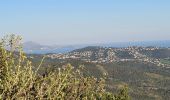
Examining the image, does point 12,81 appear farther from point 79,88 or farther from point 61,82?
point 79,88

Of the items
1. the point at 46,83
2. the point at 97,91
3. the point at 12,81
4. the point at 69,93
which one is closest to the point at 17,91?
the point at 12,81

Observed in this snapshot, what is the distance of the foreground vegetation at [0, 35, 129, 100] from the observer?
69.1 ft

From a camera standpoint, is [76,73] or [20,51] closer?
[20,51]

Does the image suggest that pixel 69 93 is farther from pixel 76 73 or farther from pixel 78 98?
pixel 76 73

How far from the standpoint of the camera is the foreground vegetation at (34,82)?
829 inches

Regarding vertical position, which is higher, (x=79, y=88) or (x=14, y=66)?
(x=14, y=66)

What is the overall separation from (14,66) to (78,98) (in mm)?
4263

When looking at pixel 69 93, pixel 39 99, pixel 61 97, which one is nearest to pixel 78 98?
pixel 69 93

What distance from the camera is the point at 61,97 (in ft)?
72.3

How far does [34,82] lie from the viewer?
23.0 m

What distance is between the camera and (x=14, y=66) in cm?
2317

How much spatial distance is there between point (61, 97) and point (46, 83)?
58.2 inches

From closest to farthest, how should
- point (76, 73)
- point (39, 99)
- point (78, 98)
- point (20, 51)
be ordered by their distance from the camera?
point (39, 99)
point (20, 51)
point (78, 98)
point (76, 73)

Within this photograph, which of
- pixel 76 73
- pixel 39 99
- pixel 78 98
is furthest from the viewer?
pixel 76 73
